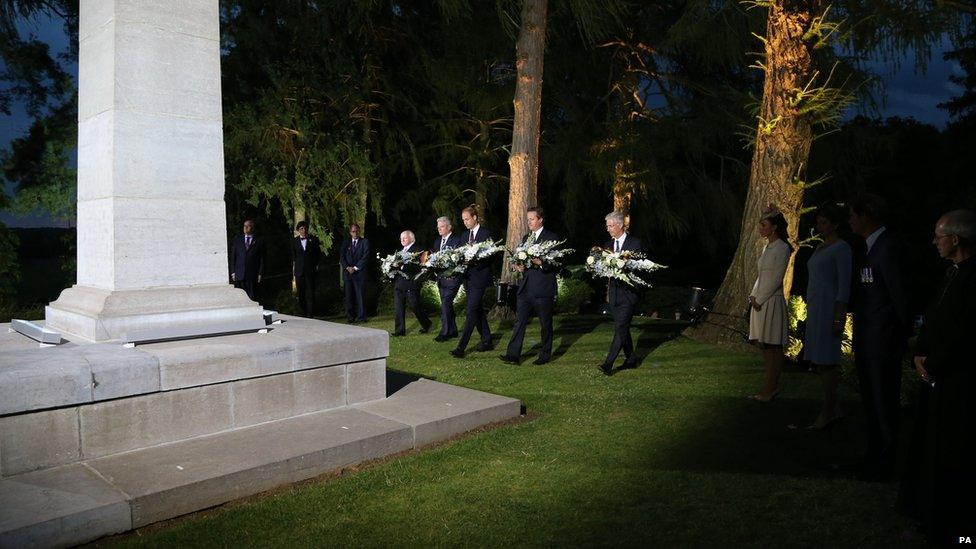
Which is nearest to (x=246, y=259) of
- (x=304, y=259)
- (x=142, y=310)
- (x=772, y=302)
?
(x=304, y=259)

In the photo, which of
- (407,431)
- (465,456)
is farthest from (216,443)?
(465,456)

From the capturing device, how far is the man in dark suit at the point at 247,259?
13805 millimetres

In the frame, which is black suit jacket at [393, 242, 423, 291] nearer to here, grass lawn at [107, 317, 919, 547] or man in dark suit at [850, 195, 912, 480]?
grass lawn at [107, 317, 919, 547]

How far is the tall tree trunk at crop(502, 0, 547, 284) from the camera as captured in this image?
13352mm

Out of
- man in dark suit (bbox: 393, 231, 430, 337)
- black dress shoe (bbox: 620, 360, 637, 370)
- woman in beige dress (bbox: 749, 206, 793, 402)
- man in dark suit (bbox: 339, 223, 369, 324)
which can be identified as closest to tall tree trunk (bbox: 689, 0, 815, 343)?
black dress shoe (bbox: 620, 360, 637, 370)

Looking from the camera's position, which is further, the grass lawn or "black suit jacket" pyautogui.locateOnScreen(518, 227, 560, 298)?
"black suit jacket" pyautogui.locateOnScreen(518, 227, 560, 298)

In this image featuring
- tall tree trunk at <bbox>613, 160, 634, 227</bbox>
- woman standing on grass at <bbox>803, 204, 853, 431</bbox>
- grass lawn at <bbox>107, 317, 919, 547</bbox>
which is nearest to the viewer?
grass lawn at <bbox>107, 317, 919, 547</bbox>

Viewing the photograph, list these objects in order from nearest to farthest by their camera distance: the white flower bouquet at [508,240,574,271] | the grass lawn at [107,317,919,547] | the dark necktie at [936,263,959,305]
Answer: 1. the dark necktie at [936,263,959,305]
2. the grass lawn at [107,317,919,547]
3. the white flower bouquet at [508,240,574,271]

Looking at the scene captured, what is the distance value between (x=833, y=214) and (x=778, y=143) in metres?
5.29

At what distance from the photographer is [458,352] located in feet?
31.2

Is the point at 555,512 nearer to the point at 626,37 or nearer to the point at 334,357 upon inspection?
the point at 334,357

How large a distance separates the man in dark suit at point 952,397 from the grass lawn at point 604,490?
261 mm

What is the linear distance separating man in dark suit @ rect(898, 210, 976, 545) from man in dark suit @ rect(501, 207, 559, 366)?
17.2 ft

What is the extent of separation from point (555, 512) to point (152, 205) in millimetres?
4063
